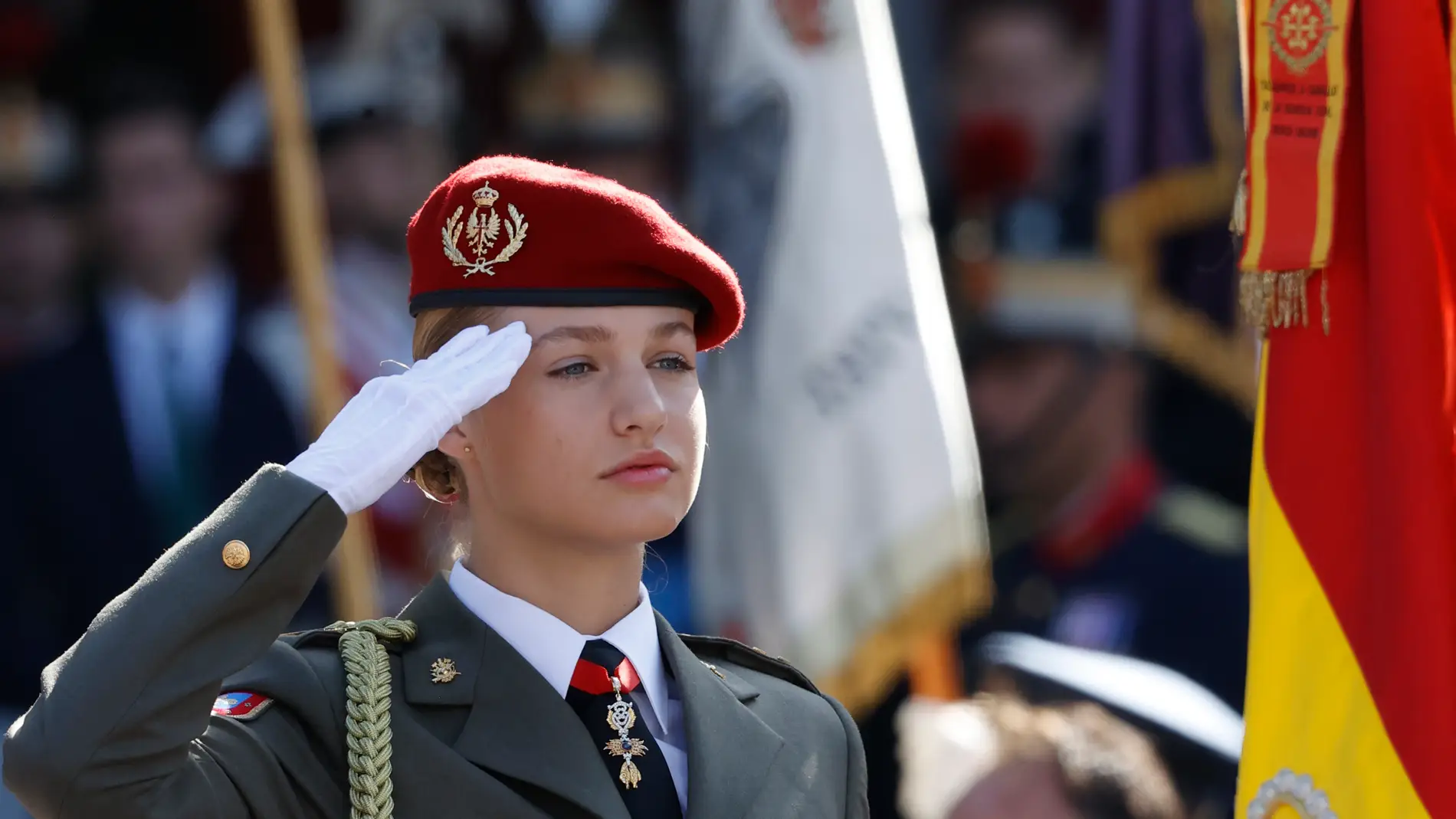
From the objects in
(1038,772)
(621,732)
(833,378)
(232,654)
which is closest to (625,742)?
(621,732)

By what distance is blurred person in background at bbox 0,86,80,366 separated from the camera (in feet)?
21.9

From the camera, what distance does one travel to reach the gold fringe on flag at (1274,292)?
3.05 m

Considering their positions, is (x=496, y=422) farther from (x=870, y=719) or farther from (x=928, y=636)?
(x=870, y=719)

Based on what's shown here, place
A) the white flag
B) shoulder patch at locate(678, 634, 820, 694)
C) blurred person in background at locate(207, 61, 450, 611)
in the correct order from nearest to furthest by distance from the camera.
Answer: shoulder patch at locate(678, 634, 820, 694), the white flag, blurred person in background at locate(207, 61, 450, 611)

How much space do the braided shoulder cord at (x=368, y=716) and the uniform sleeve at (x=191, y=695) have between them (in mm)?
47

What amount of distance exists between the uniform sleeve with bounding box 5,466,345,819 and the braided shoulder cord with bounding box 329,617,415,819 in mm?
47

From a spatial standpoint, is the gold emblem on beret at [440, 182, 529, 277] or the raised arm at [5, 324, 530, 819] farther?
the gold emblem on beret at [440, 182, 529, 277]

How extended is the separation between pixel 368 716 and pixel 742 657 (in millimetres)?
775

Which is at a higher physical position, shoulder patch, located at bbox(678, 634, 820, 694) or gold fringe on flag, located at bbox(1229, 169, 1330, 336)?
gold fringe on flag, located at bbox(1229, 169, 1330, 336)

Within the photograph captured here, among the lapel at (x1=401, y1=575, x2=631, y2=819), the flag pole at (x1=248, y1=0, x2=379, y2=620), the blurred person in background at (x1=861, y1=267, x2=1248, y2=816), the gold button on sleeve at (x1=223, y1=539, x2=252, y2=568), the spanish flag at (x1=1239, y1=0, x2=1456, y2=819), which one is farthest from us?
the blurred person in background at (x1=861, y1=267, x2=1248, y2=816)

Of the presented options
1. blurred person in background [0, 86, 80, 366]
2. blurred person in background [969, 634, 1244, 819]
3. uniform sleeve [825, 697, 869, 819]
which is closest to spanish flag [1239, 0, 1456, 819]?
uniform sleeve [825, 697, 869, 819]

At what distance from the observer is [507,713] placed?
270 cm

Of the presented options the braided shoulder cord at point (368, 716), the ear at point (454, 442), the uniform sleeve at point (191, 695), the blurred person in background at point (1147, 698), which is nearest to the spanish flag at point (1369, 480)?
the ear at point (454, 442)

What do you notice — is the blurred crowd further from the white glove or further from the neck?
the white glove
